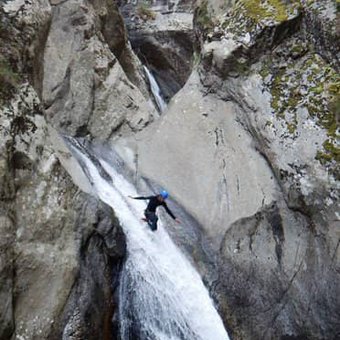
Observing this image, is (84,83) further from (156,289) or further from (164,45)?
(164,45)

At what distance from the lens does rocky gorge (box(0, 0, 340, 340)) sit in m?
7.91

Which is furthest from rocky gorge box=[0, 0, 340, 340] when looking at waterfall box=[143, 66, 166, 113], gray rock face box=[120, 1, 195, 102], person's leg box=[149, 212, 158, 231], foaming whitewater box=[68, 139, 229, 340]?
gray rock face box=[120, 1, 195, 102]

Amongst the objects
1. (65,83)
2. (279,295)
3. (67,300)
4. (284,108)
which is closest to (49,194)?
(67,300)

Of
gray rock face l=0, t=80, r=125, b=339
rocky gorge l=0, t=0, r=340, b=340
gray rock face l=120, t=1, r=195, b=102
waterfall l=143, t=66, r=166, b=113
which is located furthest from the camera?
gray rock face l=120, t=1, r=195, b=102

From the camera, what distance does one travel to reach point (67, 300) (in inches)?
303

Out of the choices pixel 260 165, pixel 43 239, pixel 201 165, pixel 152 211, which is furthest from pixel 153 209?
pixel 43 239

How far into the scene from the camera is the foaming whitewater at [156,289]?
8.84 m

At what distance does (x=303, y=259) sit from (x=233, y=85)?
197 inches

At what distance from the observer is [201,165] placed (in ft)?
40.2

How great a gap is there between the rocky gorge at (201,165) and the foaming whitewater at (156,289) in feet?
0.92

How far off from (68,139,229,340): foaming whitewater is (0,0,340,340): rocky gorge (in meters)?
0.28

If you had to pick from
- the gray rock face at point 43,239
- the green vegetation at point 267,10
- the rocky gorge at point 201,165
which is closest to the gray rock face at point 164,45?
the rocky gorge at point 201,165

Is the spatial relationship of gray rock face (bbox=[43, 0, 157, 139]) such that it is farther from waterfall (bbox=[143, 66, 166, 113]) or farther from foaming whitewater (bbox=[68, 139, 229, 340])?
waterfall (bbox=[143, 66, 166, 113])

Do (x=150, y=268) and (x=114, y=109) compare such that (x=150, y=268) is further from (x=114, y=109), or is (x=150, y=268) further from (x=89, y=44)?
(x=89, y=44)
